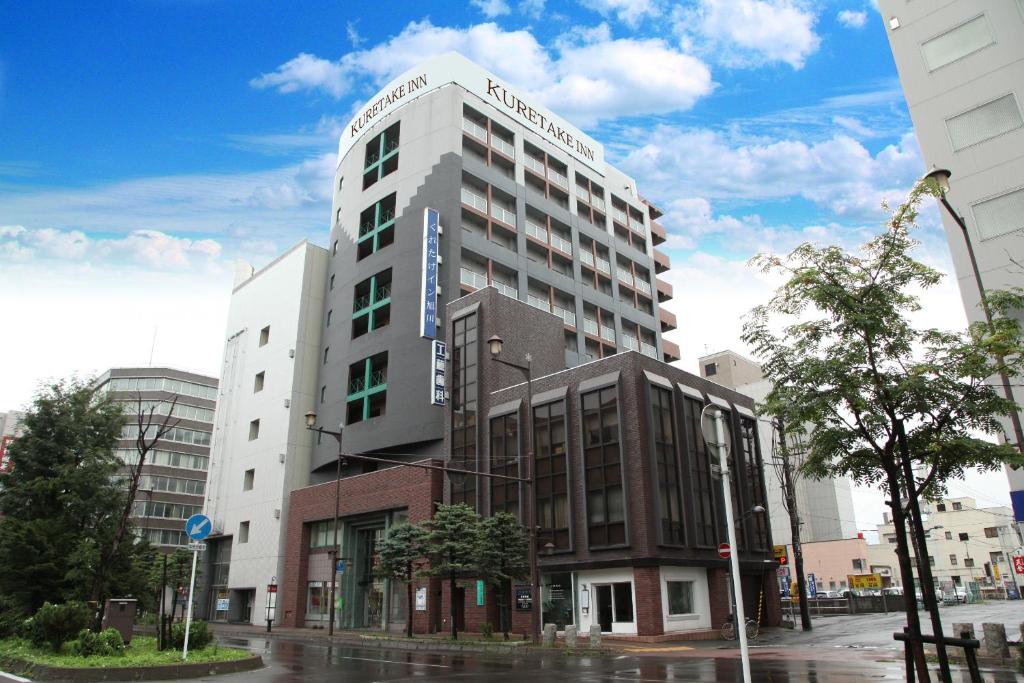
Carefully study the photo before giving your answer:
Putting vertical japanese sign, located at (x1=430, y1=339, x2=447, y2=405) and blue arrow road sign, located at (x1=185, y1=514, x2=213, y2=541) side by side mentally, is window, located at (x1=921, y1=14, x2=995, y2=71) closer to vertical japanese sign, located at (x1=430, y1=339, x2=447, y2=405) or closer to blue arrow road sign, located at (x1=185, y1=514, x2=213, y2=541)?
blue arrow road sign, located at (x1=185, y1=514, x2=213, y2=541)

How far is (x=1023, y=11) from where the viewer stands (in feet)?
78.0

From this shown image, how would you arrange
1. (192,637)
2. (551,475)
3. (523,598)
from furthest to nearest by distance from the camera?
(551,475) < (523,598) < (192,637)

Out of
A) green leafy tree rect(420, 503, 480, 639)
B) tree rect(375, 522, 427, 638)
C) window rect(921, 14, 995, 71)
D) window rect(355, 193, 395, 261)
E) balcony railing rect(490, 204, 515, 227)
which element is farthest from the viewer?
balcony railing rect(490, 204, 515, 227)

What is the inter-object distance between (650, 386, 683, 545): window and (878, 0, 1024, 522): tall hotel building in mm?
15170

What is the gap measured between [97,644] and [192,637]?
2790 millimetres

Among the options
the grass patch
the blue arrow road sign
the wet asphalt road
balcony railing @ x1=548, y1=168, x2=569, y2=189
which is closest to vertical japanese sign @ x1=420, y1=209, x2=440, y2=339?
balcony railing @ x1=548, y1=168, x2=569, y2=189

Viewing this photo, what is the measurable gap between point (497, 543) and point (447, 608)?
10.4 meters

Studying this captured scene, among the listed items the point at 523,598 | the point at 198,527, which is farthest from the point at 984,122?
the point at 523,598

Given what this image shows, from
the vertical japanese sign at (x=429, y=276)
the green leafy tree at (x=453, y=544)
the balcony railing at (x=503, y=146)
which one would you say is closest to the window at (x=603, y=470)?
the green leafy tree at (x=453, y=544)

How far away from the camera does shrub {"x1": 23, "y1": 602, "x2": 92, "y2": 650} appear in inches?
751

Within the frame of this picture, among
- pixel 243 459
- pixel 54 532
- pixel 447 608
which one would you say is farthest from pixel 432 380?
pixel 243 459

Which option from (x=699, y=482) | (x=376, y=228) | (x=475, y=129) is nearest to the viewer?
(x=699, y=482)

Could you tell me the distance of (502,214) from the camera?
57.9 metres

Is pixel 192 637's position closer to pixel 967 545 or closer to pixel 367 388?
pixel 367 388
